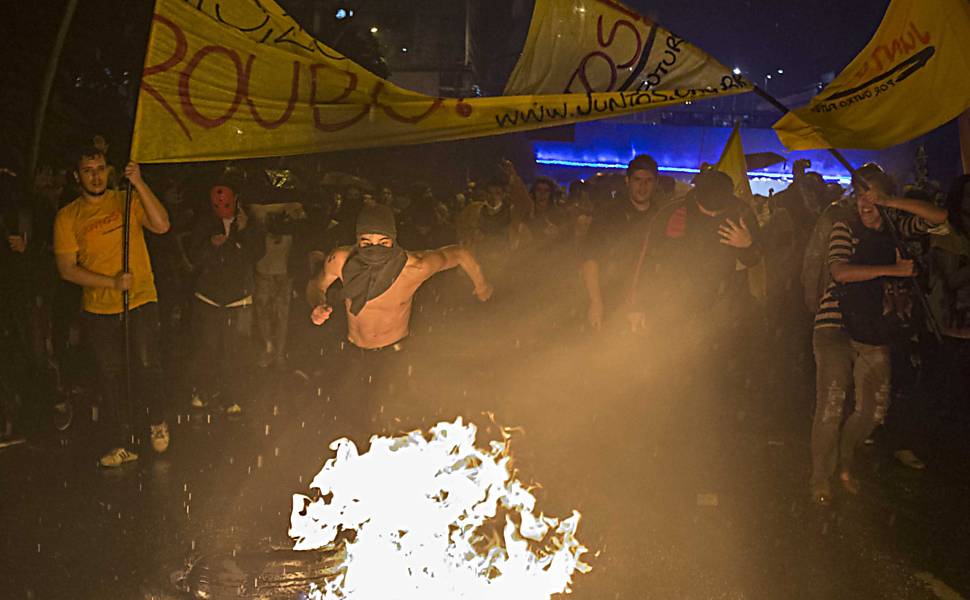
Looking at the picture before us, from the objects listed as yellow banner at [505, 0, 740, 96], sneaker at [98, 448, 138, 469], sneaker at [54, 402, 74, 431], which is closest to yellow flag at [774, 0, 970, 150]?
yellow banner at [505, 0, 740, 96]

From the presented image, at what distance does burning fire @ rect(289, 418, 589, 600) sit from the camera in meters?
3.84

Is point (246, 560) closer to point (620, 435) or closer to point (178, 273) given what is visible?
point (620, 435)

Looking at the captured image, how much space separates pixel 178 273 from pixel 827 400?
20.6 ft

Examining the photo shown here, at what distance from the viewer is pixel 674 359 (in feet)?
22.9

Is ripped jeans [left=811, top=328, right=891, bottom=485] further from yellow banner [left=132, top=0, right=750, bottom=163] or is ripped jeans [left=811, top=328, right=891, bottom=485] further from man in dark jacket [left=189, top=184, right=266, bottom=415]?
man in dark jacket [left=189, top=184, right=266, bottom=415]

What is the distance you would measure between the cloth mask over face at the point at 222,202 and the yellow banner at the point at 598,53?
11.0 feet

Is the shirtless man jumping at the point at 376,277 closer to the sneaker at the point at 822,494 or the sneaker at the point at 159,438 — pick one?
the sneaker at the point at 159,438

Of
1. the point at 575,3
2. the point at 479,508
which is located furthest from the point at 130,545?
the point at 575,3

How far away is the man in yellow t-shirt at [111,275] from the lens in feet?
20.6

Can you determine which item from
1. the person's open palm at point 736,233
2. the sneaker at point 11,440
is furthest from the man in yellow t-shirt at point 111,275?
the person's open palm at point 736,233

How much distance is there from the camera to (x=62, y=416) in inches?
286

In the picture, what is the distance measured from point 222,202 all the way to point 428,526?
5.24 meters

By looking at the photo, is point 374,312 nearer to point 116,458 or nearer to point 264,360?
point 116,458

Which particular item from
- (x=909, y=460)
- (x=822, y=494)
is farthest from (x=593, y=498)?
(x=909, y=460)
